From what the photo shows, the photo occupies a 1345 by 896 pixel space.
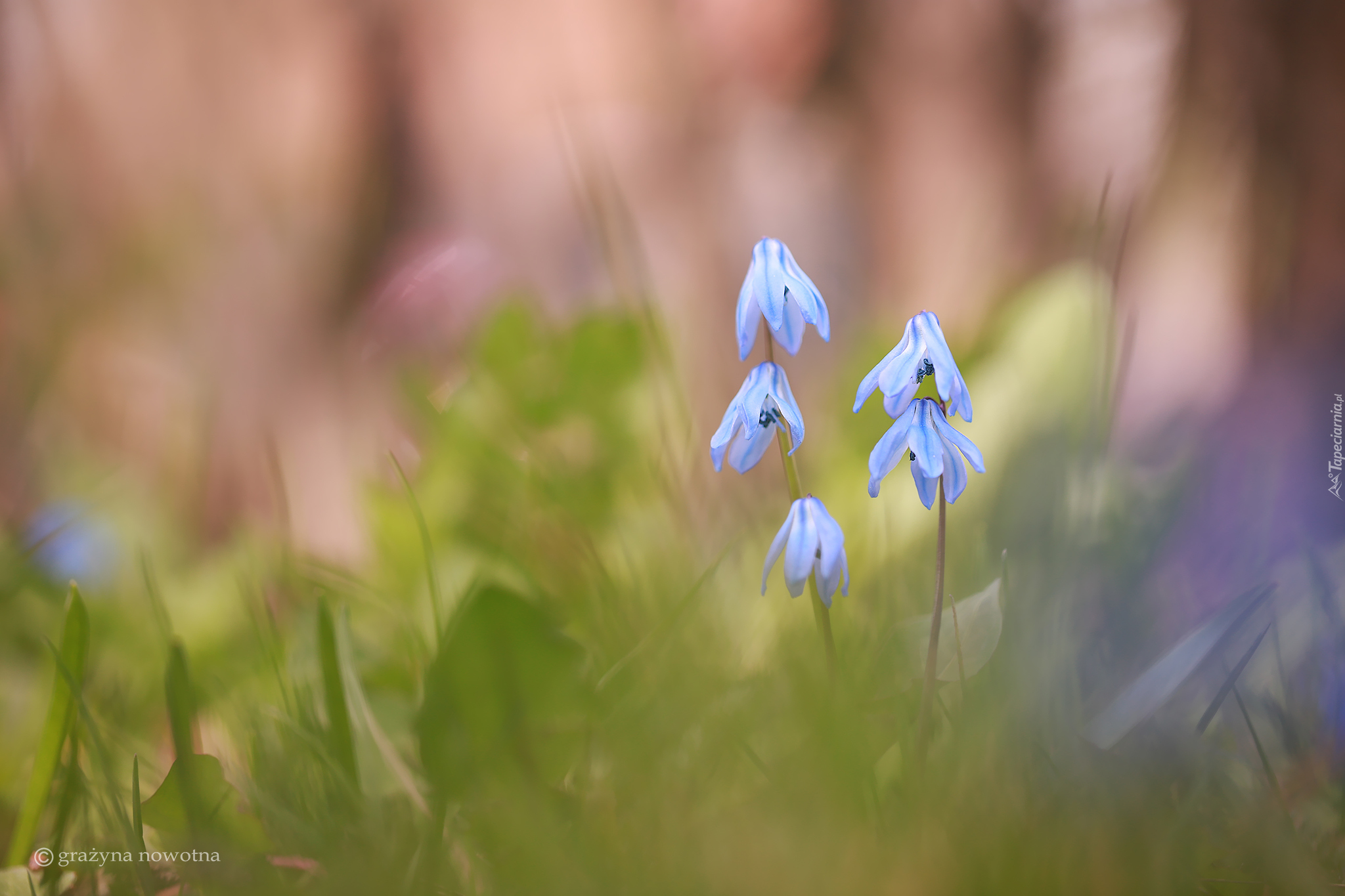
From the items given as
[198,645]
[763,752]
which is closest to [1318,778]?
[763,752]

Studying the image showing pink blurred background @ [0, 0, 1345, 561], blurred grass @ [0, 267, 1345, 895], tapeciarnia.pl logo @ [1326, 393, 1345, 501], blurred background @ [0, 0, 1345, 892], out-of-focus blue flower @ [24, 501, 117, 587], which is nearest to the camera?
blurred grass @ [0, 267, 1345, 895]

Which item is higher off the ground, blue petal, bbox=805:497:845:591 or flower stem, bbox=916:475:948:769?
blue petal, bbox=805:497:845:591

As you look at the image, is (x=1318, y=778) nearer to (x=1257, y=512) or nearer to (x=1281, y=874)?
(x=1281, y=874)

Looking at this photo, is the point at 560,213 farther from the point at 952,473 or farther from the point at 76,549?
the point at 952,473

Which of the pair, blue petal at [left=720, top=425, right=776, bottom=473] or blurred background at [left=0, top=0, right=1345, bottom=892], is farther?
blurred background at [left=0, top=0, right=1345, bottom=892]

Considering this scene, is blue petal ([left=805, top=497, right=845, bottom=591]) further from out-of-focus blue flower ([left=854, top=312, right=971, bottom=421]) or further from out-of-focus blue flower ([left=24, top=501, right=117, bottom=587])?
out-of-focus blue flower ([left=24, top=501, right=117, bottom=587])

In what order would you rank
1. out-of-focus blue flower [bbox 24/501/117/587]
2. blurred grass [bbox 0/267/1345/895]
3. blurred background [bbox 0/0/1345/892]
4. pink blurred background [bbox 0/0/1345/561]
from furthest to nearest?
pink blurred background [bbox 0/0/1345/561]
blurred background [bbox 0/0/1345/892]
out-of-focus blue flower [bbox 24/501/117/587]
blurred grass [bbox 0/267/1345/895]

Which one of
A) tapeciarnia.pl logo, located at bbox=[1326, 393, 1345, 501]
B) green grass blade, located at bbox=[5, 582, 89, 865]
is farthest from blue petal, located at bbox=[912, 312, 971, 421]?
tapeciarnia.pl logo, located at bbox=[1326, 393, 1345, 501]

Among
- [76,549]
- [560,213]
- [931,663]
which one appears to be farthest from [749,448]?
[560,213]
